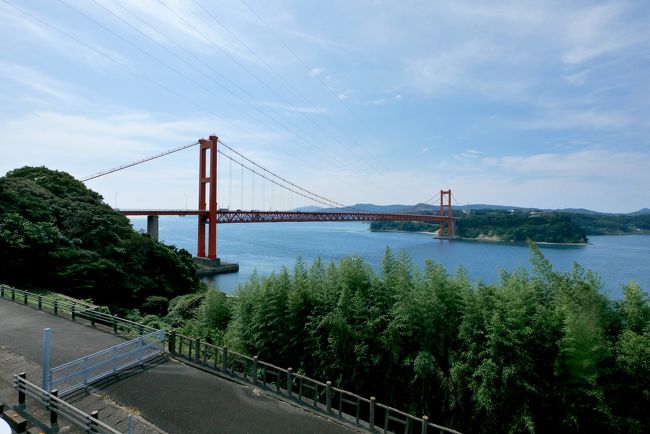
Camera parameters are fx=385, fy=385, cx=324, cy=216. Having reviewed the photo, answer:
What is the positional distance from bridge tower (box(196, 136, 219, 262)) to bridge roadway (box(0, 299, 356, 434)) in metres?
33.8

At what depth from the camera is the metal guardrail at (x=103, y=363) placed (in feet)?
24.7

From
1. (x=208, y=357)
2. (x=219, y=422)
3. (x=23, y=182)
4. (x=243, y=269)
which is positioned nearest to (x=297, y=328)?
(x=208, y=357)

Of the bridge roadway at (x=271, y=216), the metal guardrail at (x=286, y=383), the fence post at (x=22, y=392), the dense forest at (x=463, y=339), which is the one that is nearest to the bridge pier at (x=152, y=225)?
the bridge roadway at (x=271, y=216)

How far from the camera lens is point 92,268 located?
18.3 m

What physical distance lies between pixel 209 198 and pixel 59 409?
39.0 metres

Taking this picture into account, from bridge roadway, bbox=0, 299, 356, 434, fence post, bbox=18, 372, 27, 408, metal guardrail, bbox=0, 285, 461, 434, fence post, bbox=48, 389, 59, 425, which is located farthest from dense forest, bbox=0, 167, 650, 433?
fence post, bbox=18, 372, 27, 408

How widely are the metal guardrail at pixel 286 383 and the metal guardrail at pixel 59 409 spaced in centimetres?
266

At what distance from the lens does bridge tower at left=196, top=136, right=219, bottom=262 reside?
43719 millimetres

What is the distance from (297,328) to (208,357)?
2.46 meters

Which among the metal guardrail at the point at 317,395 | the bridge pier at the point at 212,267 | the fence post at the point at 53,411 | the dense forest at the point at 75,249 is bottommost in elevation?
the bridge pier at the point at 212,267

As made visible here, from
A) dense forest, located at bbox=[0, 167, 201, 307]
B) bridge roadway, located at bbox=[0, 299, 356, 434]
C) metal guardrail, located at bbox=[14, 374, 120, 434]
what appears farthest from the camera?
dense forest, located at bbox=[0, 167, 201, 307]

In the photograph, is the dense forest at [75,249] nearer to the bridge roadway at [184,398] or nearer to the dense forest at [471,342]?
the bridge roadway at [184,398]

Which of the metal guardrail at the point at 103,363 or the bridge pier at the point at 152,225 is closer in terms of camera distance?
the metal guardrail at the point at 103,363

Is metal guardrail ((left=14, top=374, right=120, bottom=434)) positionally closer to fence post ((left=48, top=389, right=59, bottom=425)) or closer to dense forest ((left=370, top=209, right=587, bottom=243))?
fence post ((left=48, top=389, right=59, bottom=425))
